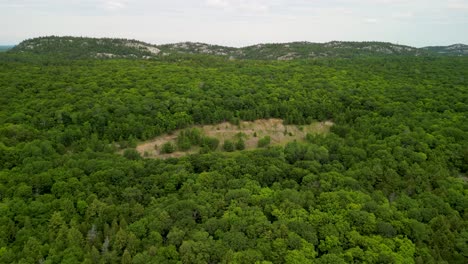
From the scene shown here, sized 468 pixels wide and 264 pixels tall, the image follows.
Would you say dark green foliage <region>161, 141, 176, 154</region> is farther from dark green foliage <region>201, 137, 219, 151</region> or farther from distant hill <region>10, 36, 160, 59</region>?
distant hill <region>10, 36, 160, 59</region>

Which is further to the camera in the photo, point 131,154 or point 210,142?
point 210,142

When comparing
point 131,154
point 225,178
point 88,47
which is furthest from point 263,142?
point 88,47

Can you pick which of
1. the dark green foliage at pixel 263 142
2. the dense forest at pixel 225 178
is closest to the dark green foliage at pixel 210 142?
the dense forest at pixel 225 178

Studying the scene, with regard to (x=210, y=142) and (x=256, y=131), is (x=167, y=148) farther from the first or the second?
(x=256, y=131)

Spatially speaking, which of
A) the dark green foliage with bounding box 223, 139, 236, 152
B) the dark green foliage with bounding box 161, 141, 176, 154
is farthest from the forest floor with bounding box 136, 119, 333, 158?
the dark green foliage with bounding box 223, 139, 236, 152

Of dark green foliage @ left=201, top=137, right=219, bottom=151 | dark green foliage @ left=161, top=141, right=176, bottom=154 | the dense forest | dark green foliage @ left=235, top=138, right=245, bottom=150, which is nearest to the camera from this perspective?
the dense forest

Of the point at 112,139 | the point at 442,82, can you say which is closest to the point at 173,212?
the point at 112,139

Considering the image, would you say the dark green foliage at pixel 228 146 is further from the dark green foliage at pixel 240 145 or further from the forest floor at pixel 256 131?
the forest floor at pixel 256 131
